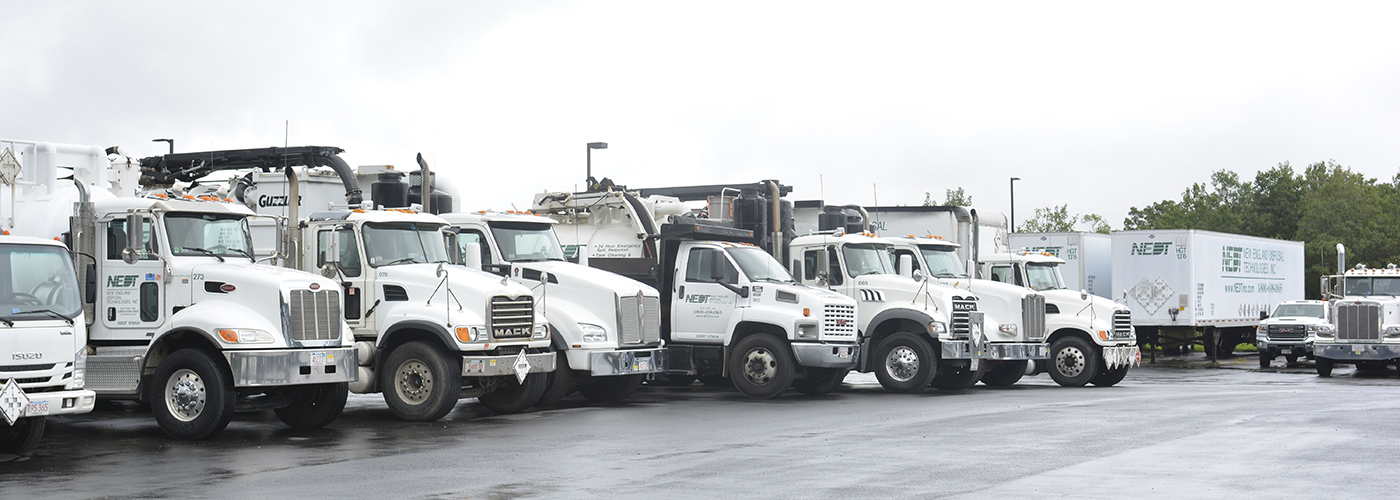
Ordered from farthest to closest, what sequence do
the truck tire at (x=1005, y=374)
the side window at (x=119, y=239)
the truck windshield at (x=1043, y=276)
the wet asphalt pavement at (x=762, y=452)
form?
1. the truck windshield at (x=1043, y=276)
2. the truck tire at (x=1005, y=374)
3. the side window at (x=119, y=239)
4. the wet asphalt pavement at (x=762, y=452)

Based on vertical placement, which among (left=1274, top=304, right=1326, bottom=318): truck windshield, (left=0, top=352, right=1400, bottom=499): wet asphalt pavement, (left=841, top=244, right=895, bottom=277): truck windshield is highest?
(left=841, top=244, right=895, bottom=277): truck windshield

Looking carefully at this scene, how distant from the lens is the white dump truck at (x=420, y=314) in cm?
1580

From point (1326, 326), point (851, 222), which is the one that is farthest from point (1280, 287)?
point (851, 222)

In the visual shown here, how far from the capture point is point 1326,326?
92.3ft

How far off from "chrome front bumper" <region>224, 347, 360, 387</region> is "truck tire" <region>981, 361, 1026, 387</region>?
43.5ft

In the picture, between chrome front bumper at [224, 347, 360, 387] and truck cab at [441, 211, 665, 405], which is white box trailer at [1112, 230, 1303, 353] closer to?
truck cab at [441, 211, 665, 405]

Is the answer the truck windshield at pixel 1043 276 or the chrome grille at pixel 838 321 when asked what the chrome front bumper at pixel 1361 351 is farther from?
the chrome grille at pixel 838 321

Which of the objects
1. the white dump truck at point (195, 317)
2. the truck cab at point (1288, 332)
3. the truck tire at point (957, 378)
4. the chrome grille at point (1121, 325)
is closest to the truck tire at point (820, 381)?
the truck tire at point (957, 378)

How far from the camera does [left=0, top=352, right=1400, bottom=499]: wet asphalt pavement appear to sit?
10.2 metres

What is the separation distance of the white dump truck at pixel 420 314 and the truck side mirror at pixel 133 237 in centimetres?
168

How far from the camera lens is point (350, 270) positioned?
654 inches

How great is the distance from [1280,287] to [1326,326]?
12.3 metres

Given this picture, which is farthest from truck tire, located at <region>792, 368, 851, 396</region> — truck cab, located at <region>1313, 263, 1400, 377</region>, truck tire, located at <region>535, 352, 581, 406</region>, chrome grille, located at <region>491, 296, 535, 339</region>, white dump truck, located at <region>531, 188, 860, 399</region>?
truck cab, located at <region>1313, 263, 1400, 377</region>

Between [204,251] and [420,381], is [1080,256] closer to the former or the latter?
[420,381]
